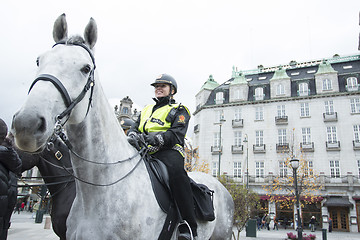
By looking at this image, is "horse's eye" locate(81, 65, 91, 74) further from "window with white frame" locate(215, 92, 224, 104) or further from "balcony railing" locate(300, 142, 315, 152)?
"window with white frame" locate(215, 92, 224, 104)

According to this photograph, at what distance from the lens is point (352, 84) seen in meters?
39.1

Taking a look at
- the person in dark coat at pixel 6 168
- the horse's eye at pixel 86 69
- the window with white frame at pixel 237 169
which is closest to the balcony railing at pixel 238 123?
the window with white frame at pixel 237 169

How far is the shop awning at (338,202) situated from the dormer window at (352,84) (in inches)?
622

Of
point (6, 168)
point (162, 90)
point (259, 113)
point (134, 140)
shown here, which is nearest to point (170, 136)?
point (134, 140)

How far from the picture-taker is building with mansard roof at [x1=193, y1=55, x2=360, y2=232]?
117 feet

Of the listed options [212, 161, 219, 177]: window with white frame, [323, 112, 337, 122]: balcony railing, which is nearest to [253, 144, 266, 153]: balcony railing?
[212, 161, 219, 177]: window with white frame

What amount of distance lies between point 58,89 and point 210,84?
48.8m

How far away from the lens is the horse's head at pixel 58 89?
1959 mm

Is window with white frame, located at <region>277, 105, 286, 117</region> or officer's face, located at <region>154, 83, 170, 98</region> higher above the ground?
window with white frame, located at <region>277, 105, 286, 117</region>

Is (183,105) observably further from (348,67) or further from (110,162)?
(348,67)

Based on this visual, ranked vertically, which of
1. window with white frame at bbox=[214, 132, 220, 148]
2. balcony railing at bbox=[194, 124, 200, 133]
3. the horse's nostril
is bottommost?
the horse's nostril

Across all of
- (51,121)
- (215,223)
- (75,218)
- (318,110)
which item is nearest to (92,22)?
(51,121)

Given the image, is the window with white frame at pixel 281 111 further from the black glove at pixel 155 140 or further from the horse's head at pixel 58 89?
the horse's head at pixel 58 89

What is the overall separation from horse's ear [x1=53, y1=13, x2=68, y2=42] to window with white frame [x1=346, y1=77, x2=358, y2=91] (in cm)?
4482
